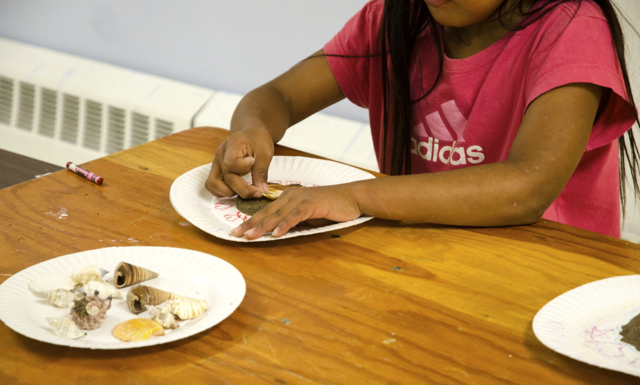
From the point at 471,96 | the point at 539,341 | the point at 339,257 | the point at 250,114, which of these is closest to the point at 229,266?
the point at 339,257

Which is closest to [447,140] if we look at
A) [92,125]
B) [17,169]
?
[17,169]

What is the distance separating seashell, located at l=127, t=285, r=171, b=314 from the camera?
578 mm

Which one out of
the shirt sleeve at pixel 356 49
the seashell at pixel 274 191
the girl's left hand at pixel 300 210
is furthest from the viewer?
the shirt sleeve at pixel 356 49

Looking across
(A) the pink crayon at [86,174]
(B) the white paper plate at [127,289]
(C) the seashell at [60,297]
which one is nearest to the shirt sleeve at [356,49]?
(A) the pink crayon at [86,174]

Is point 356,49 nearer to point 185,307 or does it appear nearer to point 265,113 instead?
point 265,113

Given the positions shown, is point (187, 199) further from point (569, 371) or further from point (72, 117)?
point (72, 117)

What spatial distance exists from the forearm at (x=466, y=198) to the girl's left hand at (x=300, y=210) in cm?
2

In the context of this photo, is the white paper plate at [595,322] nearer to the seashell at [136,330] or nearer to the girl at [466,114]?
the girl at [466,114]

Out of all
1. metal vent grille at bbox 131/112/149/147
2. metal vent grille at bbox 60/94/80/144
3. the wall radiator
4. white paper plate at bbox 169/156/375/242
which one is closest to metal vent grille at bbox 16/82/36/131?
the wall radiator

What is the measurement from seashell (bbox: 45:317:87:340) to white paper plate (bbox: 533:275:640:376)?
0.44 m

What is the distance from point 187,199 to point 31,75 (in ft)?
6.20

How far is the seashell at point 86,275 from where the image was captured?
0.60m

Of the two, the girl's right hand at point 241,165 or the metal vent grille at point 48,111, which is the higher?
the girl's right hand at point 241,165

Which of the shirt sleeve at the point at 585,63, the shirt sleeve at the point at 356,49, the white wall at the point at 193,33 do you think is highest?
the shirt sleeve at the point at 585,63
